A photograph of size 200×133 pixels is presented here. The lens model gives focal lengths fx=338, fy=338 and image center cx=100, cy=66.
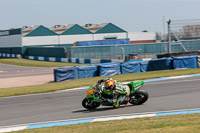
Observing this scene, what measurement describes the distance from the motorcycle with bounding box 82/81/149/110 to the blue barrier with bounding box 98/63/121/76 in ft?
49.8

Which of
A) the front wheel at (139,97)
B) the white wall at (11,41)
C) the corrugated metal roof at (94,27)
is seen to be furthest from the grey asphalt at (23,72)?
the corrugated metal roof at (94,27)

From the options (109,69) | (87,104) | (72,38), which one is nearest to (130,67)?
(109,69)

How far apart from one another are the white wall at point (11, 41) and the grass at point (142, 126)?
63.1 m

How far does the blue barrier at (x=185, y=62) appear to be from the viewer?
97.8 ft

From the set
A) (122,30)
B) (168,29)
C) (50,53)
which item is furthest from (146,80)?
(122,30)

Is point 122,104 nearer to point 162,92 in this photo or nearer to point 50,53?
point 162,92

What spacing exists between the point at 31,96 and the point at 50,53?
3990 centimetres

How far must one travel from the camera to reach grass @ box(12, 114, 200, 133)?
8.79 meters

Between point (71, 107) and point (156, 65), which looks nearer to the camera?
point (71, 107)

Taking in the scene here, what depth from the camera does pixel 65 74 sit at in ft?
91.2

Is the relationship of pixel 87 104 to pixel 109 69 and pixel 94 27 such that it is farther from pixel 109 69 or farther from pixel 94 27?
pixel 94 27

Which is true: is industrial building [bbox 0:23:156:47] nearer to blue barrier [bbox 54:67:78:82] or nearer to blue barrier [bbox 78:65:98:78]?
blue barrier [bbox 78:65:98:78]

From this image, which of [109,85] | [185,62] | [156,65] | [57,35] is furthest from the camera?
[57,35]

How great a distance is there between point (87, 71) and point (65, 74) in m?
2.11
